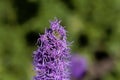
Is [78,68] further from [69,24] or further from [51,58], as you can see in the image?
[51,58]

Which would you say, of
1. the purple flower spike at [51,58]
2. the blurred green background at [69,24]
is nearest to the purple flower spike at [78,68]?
the blurred green background at [69,24]

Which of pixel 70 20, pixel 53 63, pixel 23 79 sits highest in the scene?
pixel 70 20

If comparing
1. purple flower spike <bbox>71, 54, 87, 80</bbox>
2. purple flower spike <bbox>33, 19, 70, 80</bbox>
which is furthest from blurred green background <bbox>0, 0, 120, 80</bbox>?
purple flower spike <bbox>33, 19, 70, 80</bbox>

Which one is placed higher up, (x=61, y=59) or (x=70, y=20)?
(x=70, y=20)

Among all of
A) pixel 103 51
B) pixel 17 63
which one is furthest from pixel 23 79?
pixel 103 51

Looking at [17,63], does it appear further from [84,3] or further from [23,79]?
[84,3]

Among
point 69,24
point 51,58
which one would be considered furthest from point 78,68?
point 51,58
